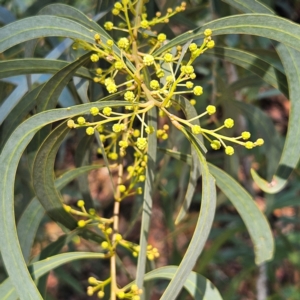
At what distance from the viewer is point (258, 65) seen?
0.96 metres

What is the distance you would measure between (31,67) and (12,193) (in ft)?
0.82

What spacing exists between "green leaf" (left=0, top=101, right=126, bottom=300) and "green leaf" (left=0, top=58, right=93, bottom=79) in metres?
0.15

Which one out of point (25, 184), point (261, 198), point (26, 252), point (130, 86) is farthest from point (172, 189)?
point (130, 86)

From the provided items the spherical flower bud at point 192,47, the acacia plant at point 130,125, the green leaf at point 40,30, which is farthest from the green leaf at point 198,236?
the green leaf at point 40,30

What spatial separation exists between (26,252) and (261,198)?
233cm

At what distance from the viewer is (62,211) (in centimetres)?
94

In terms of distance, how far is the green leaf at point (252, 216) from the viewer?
86cm

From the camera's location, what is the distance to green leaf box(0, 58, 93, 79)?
0.88 m

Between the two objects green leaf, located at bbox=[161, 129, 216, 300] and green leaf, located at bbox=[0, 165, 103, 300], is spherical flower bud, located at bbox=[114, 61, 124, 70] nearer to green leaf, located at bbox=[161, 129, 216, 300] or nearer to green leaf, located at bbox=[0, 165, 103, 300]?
green leaf, located at bbox=[161, 129, 216, 300]

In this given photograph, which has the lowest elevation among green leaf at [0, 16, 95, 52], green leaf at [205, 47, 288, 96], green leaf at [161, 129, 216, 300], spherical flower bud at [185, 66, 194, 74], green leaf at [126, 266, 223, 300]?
green leaf at [126, 266, 223, 300]

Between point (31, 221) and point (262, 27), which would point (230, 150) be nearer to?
point (262, 27)

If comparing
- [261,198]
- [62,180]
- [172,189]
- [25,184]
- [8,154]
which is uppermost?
[8,154]

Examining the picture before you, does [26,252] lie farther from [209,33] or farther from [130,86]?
[209,33]

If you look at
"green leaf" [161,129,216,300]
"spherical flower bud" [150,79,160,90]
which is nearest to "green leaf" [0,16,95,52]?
"spherical flower bud" [150,79,160,90]
